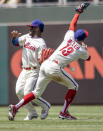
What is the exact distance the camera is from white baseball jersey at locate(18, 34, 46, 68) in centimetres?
1160

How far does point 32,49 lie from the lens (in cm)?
1165

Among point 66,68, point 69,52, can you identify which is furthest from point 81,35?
point 66,68

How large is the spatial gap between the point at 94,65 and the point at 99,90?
71 centimetres

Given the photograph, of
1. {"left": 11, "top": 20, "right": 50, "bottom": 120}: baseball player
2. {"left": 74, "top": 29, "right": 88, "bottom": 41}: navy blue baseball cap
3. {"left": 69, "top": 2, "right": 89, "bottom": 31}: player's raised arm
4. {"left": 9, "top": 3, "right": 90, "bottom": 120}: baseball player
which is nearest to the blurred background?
{"left": 69, "top": 2, "right": 89, "bottom": 31}: player's raised arm

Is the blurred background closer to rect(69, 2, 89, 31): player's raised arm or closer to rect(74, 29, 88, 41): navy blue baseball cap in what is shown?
rect(69, 2, 89, 31): player's raised arm

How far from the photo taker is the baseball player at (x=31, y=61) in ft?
38.1

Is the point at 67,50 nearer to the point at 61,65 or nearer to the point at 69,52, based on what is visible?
the point at 69,52

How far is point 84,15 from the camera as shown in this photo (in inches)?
757

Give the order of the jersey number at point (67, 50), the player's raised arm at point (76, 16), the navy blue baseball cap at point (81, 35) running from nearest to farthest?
the navy blue baseball cap at point (81, 35) → the jersey number at point (67, 50) → the player's raised arm at point (76, 16)

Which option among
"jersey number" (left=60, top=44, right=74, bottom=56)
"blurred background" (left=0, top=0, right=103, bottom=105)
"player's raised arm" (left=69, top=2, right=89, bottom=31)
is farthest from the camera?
"blurred background" (left=0, top=0, right=103, bottom=105)

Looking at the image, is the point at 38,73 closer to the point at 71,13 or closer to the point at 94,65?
the point at 94,65

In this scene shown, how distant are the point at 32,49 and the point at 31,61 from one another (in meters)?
0.26

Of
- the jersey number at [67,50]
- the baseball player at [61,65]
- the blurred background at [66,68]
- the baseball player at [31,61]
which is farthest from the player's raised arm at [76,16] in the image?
the blurred background at [66,68]

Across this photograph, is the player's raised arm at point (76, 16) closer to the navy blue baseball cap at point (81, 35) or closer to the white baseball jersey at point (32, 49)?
the navy blue baseball cap at point (81, 35)
